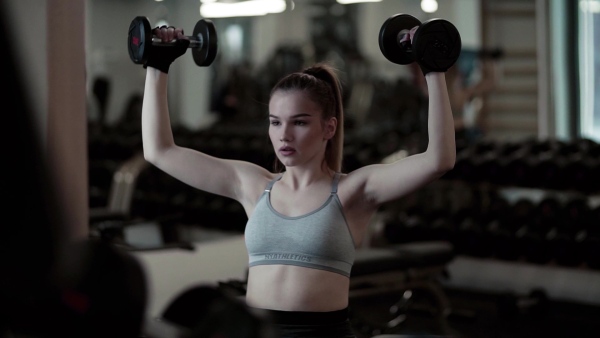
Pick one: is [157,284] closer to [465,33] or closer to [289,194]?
[289,194]

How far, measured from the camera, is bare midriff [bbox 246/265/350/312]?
1.55 metres

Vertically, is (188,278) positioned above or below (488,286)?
above

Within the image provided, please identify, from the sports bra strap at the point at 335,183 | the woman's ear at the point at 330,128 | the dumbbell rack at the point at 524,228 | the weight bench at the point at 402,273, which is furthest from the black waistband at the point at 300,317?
the dumbbell rack at the point at 524,228

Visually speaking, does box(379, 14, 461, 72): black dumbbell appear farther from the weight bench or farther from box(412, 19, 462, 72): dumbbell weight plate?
the weight bench

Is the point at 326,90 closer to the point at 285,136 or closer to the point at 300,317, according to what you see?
the point at 285,136

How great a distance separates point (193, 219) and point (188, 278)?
1937mm

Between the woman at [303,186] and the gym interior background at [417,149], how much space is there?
338 millimetres

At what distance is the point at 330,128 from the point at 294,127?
0.37 ft

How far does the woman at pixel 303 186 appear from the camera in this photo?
5.08ft

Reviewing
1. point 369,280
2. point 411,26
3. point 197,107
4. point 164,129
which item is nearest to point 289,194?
point 164,129

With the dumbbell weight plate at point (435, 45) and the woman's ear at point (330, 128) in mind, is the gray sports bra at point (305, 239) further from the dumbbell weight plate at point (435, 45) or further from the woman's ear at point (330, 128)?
the dumbbell weight plate at point (435, 45)

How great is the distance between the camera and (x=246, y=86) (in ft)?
28.9

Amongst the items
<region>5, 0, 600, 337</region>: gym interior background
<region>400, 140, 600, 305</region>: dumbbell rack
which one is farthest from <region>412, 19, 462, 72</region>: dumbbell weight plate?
<region>400, 140, 600, 305</region>: dumbbell rack

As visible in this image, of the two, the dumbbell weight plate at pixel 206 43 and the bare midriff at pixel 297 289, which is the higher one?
the dumbbell weight plate at pixel 206 43
